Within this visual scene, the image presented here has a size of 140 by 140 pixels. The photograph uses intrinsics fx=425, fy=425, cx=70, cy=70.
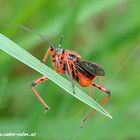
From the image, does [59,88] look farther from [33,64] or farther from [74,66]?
[33,64]

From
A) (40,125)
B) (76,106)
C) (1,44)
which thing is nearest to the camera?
(1,44)

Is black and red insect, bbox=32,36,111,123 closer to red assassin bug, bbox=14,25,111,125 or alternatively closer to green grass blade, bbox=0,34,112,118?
red assassin bug, bbox=14,25,111,125

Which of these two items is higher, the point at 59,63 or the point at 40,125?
the point at 59,63

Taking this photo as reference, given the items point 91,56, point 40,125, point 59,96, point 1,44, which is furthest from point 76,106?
point 1,44

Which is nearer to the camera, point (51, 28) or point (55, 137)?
point (55, 137)

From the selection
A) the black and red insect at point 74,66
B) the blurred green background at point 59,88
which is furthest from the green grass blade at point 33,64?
the blurred green background at point 59,88

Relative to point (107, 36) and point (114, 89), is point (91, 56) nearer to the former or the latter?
point (107, 36)

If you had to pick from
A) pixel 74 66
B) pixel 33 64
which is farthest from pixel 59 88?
pixel 33 64

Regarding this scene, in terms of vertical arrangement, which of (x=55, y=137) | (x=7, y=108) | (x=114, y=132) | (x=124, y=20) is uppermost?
(x=124, y=20)

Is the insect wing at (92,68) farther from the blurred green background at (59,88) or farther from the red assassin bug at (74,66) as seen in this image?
the blurred green background at (59,88)

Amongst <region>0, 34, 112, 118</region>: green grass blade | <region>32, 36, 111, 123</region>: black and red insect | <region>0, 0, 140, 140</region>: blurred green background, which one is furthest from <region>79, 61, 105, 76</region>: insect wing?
<region>0, 34, 112, 118</region>: green grass blade
